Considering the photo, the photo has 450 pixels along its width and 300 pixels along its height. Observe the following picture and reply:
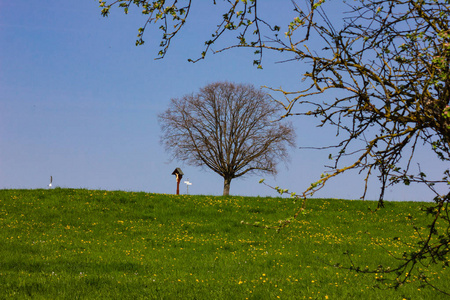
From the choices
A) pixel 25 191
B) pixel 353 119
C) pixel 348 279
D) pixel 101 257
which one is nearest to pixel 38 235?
pixel 101 257

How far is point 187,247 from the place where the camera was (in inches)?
586

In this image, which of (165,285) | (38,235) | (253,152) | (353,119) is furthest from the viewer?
(253,152)

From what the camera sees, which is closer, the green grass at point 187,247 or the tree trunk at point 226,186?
the green grass at point 187,247

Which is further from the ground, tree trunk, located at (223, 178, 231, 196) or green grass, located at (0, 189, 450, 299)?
tree trunk, located at (223, 178, 231, 196)

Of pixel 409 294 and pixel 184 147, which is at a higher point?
pixel 184 147

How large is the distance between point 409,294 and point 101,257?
9.05 m

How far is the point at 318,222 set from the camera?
20172mm

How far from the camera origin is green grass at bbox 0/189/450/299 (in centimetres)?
988

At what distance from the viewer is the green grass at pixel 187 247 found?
32.4 feet

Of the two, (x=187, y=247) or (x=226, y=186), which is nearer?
(x=187, y=247)

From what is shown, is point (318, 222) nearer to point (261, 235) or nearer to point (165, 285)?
point (261, 235)

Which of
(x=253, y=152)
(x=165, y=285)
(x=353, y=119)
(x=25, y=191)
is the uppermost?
(x=253, y=152)

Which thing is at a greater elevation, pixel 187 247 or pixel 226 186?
pixel 226 186

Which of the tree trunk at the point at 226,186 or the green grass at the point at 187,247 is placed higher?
the tree trunk at the point at 226,186
